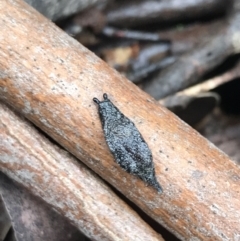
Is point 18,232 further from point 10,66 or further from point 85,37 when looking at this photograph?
point 85,37

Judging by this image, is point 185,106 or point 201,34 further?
point 201,34

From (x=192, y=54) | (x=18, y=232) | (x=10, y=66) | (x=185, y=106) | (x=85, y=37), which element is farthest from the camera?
(x=85, y=37)

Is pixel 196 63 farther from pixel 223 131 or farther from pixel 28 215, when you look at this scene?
pixel 28 215

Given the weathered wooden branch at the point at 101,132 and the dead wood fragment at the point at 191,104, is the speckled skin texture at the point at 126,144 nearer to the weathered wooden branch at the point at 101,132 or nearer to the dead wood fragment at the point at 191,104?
the weathered wooden branch at the point at 101,132

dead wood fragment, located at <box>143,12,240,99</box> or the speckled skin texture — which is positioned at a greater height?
dead wood fragment, located at <box>143,12,240,99</box>

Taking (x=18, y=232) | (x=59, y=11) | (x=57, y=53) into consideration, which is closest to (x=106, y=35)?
(x=59, y=11)

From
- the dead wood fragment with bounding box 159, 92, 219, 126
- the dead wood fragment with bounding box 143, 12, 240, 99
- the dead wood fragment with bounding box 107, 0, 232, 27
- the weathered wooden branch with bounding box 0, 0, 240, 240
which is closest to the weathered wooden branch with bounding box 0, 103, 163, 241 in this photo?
the weathered wooden branch with bounding box 0, 0, 240, 240

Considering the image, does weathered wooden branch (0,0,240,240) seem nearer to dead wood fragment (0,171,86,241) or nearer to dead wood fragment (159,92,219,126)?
dead wood fragment (0,171,86,241)

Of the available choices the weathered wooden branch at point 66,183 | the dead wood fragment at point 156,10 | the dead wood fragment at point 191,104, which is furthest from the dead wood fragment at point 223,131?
the weathered wooden branch at point 66,183
